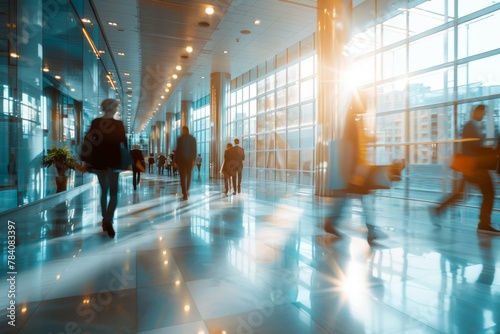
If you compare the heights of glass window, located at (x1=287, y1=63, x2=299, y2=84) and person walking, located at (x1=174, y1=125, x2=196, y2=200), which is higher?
glass window, located at (x1=287, y1=63, x2=299, y2=84)

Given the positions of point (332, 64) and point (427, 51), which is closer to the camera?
point (332, 64)

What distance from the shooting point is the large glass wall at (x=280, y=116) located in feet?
47.3

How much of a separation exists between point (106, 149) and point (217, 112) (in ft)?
45.7

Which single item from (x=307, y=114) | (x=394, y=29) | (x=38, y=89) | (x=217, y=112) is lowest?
(x=38, y=89)

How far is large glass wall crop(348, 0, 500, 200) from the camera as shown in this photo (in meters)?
7.50

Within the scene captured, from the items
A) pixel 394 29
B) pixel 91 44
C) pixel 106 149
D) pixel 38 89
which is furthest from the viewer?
pixel 91 44

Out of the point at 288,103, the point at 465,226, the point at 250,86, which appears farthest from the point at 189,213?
the point at 250,86

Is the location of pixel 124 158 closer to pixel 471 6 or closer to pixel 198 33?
pixel 471 6

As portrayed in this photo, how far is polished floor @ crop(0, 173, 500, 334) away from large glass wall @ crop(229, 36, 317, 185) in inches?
392

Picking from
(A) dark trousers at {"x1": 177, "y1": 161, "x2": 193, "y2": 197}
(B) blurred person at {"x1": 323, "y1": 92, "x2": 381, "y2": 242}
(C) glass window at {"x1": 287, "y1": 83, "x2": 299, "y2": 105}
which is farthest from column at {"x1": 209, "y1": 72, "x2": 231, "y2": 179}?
(B) blurred person at {"x1": 323, "y1": 92, "x2": 381, "y2": 242}

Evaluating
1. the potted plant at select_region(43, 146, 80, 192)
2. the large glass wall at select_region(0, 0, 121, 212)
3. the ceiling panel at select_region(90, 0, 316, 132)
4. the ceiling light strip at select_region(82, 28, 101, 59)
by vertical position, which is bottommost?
the potted plant at select_region(43, 146, 80, 192)

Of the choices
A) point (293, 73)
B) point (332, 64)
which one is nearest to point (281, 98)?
point (293, 73)

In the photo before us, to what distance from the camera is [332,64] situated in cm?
834

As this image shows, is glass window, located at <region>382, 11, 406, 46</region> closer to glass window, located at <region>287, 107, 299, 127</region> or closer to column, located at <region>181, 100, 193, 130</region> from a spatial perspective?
glass window, located at <region>287, 107, 299, 127</region>
